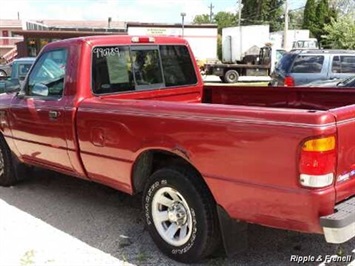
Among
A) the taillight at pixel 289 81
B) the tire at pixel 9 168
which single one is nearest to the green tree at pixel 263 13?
the taillight at pixel 289 81

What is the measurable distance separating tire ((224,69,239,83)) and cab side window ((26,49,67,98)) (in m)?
24.0

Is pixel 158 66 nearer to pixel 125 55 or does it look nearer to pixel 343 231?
pixel 125 55

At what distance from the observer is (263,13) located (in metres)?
75.3

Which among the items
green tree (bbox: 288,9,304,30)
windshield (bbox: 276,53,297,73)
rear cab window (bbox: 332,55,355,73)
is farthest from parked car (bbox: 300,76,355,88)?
green tree (bbox: 288,9,304,30)

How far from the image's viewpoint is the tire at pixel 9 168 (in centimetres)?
637

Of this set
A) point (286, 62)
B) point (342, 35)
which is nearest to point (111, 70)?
point (286, 62)

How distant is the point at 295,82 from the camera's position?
13.6 metres

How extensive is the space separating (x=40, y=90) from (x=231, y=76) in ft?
80.2

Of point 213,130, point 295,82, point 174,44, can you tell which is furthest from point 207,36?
point 213,130

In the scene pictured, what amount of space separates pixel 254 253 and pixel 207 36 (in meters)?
36.2

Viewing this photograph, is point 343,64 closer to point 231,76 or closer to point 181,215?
point 181,215

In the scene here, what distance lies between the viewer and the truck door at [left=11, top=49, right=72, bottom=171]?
506 centimetres

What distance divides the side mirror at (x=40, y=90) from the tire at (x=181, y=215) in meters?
1.81

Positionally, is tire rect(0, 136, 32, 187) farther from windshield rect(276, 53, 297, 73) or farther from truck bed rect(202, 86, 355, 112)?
windshield rect(276, 53, 297, 73)
